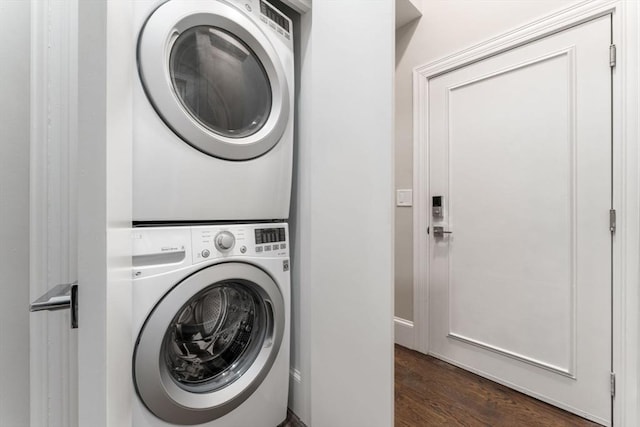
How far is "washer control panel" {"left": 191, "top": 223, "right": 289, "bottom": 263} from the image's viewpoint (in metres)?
0.83

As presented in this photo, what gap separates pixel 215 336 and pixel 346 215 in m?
0.60

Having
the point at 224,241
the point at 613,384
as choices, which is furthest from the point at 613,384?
the point at 224,241

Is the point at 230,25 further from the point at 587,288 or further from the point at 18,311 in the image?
the point at 587,288

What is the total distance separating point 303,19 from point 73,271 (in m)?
1.17

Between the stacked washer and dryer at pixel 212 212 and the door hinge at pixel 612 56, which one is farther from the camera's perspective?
the door hinge at pixel 612 56

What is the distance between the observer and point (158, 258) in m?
0.76

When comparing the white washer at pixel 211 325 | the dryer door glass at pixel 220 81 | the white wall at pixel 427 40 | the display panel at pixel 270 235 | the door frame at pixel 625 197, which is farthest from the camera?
the white wall at pixel 427 40

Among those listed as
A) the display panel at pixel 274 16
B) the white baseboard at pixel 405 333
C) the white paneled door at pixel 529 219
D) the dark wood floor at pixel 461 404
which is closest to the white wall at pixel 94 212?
the display panel at pixel 274 16

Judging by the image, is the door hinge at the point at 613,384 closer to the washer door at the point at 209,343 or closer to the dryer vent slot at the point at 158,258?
the washer door at the point at 209,343

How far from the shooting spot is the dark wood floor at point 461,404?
1229 millimetres

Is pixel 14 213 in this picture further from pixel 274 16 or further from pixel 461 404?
pixel 461 404

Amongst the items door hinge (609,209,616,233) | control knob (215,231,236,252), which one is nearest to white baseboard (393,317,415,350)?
door hinge (609,209,616,233)

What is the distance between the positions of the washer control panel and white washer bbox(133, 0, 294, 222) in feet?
0.14

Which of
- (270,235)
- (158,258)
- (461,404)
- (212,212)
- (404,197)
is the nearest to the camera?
(158,258)
